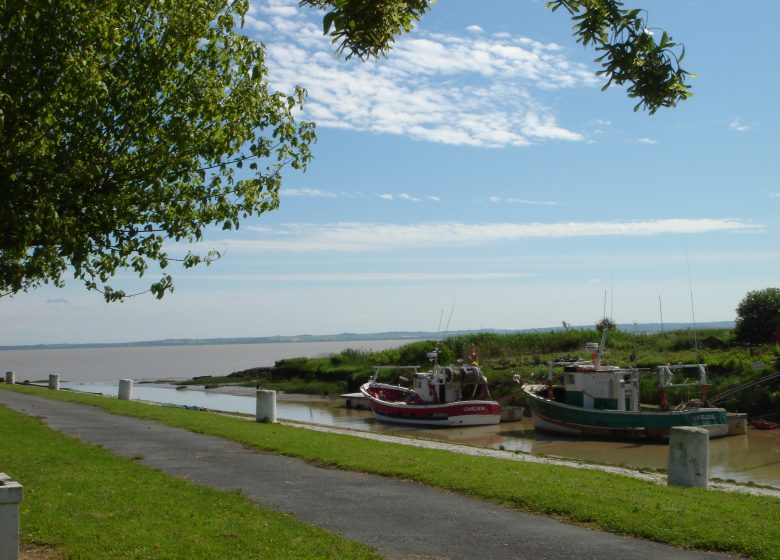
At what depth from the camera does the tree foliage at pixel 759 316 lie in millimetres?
44344

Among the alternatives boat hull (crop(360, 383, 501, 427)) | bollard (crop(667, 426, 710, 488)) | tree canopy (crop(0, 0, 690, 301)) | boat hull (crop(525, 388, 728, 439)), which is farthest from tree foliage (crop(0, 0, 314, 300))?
boat hull (crop(360, 383, 501, 427))

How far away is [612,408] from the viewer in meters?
30.8

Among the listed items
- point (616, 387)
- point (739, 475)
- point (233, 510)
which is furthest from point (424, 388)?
point (233, 510)

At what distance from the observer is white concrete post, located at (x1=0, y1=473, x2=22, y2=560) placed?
7.20 meters

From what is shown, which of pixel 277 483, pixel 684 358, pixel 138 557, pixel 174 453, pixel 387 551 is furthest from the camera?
pixel 684 358

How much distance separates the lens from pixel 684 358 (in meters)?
41.1

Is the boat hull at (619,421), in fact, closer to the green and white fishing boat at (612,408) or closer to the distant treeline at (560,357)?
the green and white fishing boat at (612,408)

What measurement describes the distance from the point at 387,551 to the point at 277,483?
4.56 m

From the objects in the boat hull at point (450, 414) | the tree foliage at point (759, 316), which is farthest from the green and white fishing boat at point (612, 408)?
the tree foliage at point (759, 316)

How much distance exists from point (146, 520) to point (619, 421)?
2256cm

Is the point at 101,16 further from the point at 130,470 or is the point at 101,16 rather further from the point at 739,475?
the point at 739,475

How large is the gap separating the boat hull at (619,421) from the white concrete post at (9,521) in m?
23.7

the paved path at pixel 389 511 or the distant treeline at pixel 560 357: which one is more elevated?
the distant treeline at pixel 560 357

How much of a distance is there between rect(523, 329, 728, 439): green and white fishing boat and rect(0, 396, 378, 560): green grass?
19.7 meters
